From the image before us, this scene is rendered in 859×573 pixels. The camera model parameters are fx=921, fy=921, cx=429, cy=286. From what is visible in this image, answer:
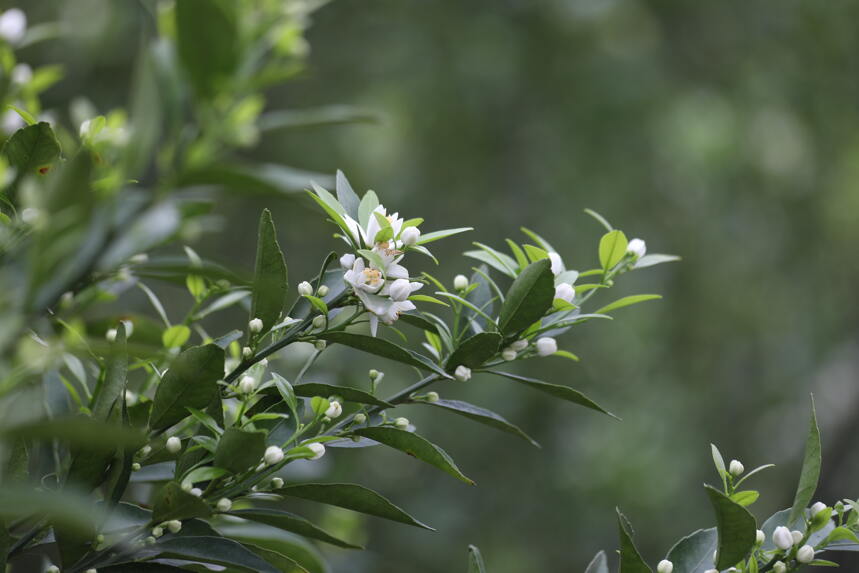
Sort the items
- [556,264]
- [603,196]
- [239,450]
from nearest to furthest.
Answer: [239,450] < [556,264] < [603,196]

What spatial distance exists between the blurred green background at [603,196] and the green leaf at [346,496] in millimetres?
2014

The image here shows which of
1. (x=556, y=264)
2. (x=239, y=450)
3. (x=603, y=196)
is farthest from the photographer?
(x=603, y=196)

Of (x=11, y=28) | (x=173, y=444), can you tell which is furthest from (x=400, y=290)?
(x=11, y=28)

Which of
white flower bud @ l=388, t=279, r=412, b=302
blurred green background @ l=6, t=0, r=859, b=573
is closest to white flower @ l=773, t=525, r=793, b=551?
white flower bud @ l=388, t=279, r=412, b=302

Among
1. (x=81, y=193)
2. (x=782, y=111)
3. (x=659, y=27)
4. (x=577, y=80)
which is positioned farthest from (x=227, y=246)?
(x=81, y=193)

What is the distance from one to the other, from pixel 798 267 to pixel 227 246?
183 cm

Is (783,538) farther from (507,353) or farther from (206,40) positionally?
(206,40)

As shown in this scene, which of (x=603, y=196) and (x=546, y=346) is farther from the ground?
(x=546, y=346)

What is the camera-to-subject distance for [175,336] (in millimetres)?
600

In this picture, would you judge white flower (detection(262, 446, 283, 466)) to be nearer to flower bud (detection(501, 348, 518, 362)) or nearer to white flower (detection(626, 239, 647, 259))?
flower bud (detection(501, 348, 518, 362))

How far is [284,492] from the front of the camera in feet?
1.69

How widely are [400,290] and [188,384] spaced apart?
0.39ft

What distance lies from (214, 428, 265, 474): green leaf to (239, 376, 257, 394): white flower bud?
0.15 ft

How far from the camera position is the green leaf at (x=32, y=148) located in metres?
0.51
